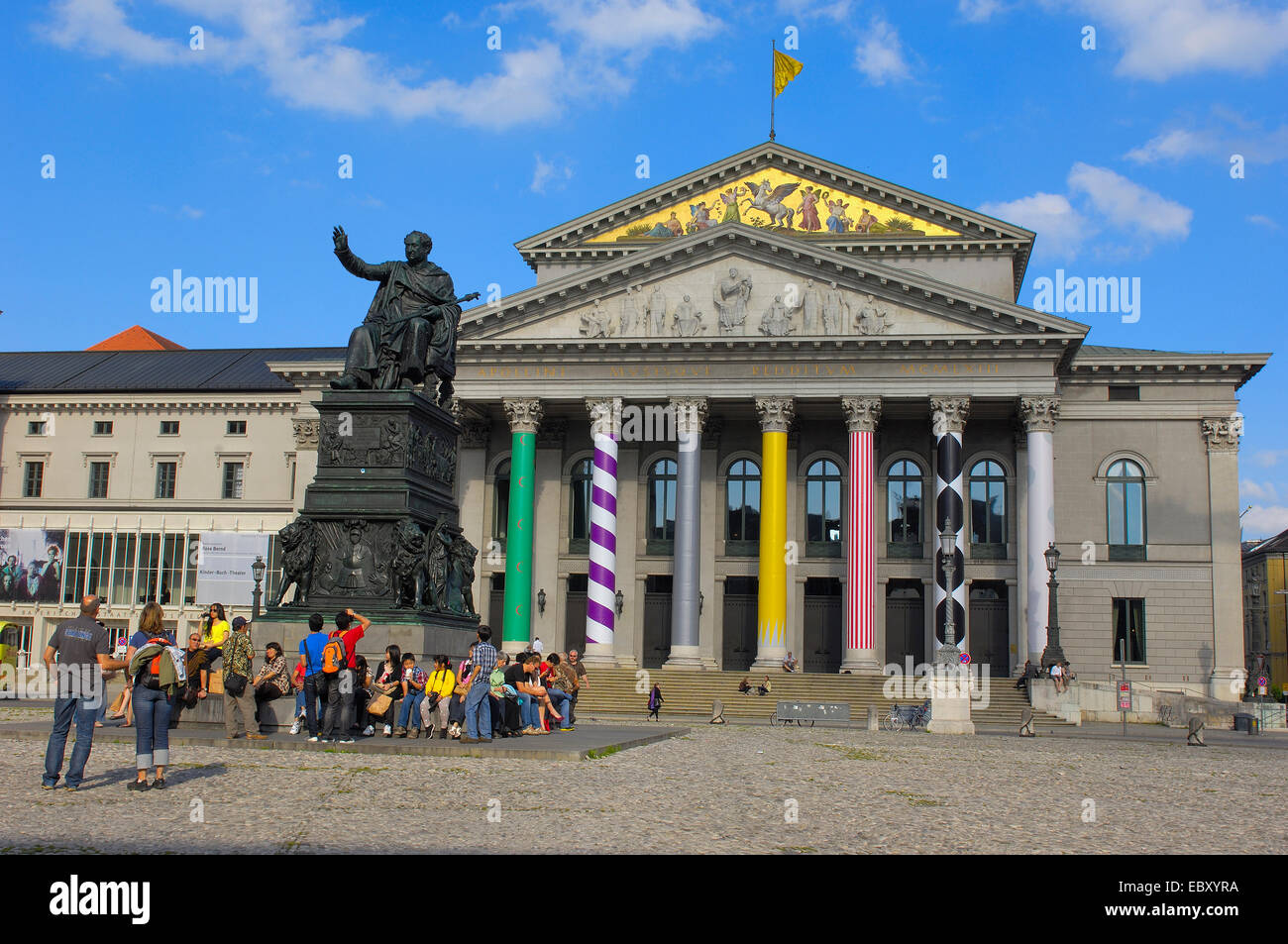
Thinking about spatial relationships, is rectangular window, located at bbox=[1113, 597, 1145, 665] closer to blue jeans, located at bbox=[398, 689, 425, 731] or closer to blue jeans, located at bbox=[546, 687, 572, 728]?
blue jeans, located at bbox=[546, 687, 572, 728]

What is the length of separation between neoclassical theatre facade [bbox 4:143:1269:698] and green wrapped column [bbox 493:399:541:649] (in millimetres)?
100

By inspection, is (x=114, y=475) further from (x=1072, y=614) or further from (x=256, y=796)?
(x=256, y=796)

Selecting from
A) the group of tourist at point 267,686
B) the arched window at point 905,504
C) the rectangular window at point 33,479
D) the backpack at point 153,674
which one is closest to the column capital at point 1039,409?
the arched window at point 905,504

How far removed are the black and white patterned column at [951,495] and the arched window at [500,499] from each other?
1745 cm

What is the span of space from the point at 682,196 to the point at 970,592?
64.4 feet

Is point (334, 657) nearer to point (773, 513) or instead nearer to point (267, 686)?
point (267, 686)

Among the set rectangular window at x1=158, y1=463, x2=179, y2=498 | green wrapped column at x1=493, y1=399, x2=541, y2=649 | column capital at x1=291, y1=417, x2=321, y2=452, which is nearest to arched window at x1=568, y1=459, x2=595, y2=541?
green wrapped column at x1=493, y1=399, x2=541, y2=649

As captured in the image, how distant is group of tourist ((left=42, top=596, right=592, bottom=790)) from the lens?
11.5 meters

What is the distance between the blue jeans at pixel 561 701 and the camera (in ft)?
70.0

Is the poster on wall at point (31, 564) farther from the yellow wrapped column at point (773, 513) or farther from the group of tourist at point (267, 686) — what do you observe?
the group of tourist at point (267, 686)

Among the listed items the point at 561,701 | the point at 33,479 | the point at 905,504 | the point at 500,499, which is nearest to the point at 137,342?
the point at 33,479

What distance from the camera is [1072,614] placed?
158ft
